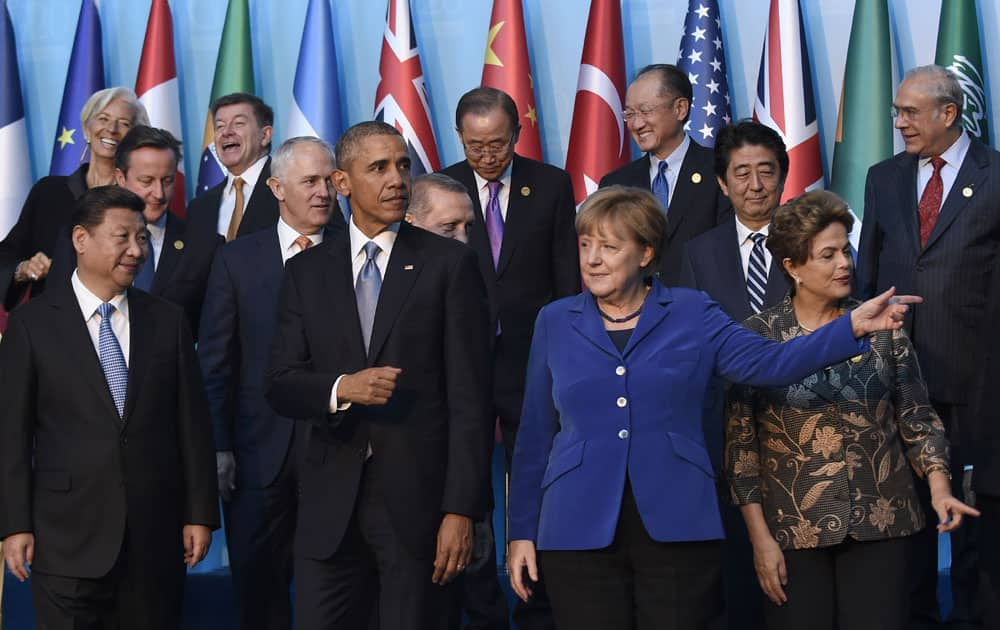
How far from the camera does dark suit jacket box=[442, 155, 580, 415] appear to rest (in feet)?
16.7

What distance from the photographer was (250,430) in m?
4.49

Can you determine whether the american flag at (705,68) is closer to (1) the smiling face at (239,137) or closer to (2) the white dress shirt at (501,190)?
(2) the white dress shirt at (501,190)

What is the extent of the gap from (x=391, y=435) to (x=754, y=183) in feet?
5.00

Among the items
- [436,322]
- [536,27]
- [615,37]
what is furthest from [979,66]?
[436,322]

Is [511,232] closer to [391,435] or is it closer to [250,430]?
[250,430]

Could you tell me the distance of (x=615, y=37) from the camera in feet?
21.5

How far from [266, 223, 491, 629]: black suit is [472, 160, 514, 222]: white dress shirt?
1619 millimetres

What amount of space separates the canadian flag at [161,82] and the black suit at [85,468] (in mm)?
2765

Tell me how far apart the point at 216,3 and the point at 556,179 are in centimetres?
264

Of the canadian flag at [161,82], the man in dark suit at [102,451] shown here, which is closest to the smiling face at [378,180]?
the man in dark suit at [102,451]

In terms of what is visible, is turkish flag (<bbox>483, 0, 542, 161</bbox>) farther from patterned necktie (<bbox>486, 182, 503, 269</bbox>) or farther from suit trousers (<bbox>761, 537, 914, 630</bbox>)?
suit trousers (<bbox>761, 537, 914, 630</bbox>)

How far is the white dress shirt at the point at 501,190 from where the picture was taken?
5.25m

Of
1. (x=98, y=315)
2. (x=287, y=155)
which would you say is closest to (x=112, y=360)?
(x=98, y=315)

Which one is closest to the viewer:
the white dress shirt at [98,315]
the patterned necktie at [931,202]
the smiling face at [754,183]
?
the white dress shirt at [98,315]
